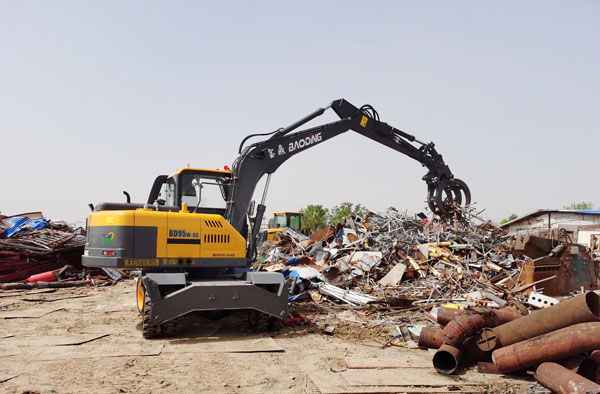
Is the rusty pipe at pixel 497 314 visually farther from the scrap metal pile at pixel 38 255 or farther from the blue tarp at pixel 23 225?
the blue tarp at pixel 23 225

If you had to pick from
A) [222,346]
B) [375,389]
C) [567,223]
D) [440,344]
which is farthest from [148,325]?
[567,223]

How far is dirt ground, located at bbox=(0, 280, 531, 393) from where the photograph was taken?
5250 mm

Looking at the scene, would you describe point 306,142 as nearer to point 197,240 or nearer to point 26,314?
point 197,240

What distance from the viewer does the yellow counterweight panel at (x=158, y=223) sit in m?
7.44

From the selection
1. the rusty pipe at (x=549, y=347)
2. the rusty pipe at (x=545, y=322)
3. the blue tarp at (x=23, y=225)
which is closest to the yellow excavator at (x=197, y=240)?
the rusty pipe at (x=545, y=322)

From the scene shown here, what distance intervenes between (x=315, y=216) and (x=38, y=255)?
28.8 metres

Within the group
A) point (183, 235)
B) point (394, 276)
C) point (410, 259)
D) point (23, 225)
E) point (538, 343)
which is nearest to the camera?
point (538, 343)

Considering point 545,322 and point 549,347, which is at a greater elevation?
point 545,322

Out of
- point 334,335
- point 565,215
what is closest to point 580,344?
point 334,335

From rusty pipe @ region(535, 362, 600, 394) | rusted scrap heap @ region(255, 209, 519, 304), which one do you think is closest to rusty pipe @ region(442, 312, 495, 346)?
rusty pipe @ region(535, 362, 600, 394)

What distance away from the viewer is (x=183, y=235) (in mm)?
7727

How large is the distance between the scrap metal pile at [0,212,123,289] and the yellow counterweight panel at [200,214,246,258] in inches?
342

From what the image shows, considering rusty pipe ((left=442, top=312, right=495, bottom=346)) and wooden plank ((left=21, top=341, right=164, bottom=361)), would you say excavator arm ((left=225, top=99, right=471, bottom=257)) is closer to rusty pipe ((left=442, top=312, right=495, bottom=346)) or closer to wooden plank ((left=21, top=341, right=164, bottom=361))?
wooden plank ((left=21, top=341, right=164, bottom=361))

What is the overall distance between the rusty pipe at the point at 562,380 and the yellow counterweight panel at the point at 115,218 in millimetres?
6148
